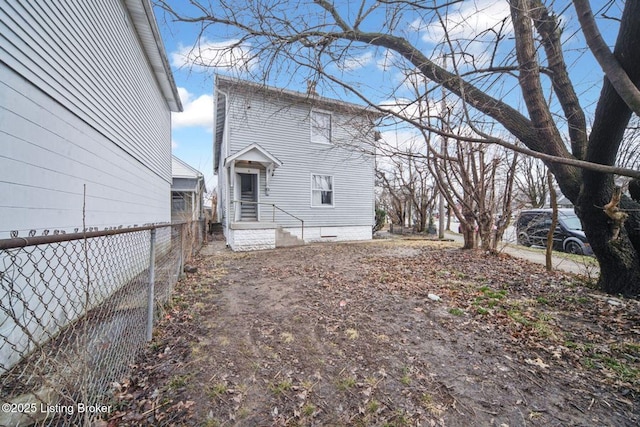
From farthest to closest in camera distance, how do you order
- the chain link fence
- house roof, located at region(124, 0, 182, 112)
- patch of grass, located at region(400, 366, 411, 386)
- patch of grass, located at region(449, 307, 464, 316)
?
Answer: house roof, located at region(124, 0, 182, 112) < patch of grass, located at region(449, 307, 464, 316) < patch of grass, located at region(400, 366, 411, 386) < the chain link fence

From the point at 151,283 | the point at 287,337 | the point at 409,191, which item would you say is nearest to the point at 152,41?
the point at 151,283

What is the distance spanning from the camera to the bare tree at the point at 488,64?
3361mm

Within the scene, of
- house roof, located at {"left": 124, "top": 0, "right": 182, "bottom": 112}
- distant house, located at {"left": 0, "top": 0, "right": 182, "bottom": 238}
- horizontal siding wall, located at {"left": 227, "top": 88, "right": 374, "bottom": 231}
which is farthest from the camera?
horizontal siding wall, located at {"left": 227, "top": 88, "right": 374, "bottom": 231}

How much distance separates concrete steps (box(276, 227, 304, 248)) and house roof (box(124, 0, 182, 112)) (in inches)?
241

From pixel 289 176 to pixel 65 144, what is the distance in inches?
324

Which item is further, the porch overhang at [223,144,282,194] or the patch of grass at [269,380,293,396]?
the porch overhang at [223,144,282,194]

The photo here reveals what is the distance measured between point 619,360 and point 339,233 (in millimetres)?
10144

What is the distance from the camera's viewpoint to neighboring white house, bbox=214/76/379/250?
10195 millimetres

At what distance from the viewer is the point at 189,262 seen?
287 inches

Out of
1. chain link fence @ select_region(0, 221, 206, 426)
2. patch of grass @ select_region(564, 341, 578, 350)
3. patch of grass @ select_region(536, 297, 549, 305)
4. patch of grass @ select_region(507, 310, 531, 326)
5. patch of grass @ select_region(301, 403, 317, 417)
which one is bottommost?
patch of grass @ select_region(301, 403, 317, 417)

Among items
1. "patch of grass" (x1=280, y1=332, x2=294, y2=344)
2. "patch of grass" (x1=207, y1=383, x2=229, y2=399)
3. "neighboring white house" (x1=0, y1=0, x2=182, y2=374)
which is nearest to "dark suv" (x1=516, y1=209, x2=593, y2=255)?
"patch of grass" (x1=280, y1=332, x2=294, y2=344)

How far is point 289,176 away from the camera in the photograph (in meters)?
11.5

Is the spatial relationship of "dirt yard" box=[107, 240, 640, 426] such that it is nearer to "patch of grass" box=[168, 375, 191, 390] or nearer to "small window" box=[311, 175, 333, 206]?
"patch of grass" box=[168, 375, 191, 390]

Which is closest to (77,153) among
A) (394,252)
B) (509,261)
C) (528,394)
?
(528,394)
